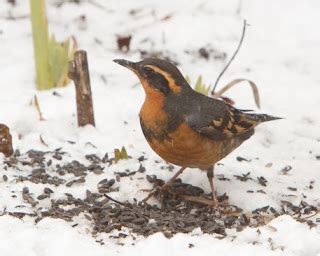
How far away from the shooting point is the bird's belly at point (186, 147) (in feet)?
17.0

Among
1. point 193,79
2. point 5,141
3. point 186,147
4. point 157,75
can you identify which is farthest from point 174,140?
point 193,79

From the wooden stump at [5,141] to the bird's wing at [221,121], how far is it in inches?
53.1

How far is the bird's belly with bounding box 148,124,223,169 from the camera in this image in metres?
5.18

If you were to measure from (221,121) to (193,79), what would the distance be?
186 centimetres

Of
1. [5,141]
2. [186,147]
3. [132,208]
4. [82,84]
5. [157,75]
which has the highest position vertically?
[157,75]

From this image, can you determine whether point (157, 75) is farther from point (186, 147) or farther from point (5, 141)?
point (5, 141)

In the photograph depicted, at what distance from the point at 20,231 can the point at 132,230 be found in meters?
0.66

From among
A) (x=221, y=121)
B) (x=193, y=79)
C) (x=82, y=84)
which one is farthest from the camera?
(x=193, y=79)

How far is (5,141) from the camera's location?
5840 mm

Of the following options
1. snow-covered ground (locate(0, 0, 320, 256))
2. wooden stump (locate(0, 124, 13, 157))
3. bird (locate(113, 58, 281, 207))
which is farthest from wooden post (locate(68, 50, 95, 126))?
bird (locate(113, 58, 281, 207))

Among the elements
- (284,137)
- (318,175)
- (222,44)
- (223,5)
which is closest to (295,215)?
(318,175)

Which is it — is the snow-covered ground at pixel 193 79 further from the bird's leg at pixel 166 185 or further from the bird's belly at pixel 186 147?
the bird's belly at pixel 186 147

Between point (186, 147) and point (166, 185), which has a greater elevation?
point (186, 147)

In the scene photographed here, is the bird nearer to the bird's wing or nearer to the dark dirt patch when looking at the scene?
the bird's wing
